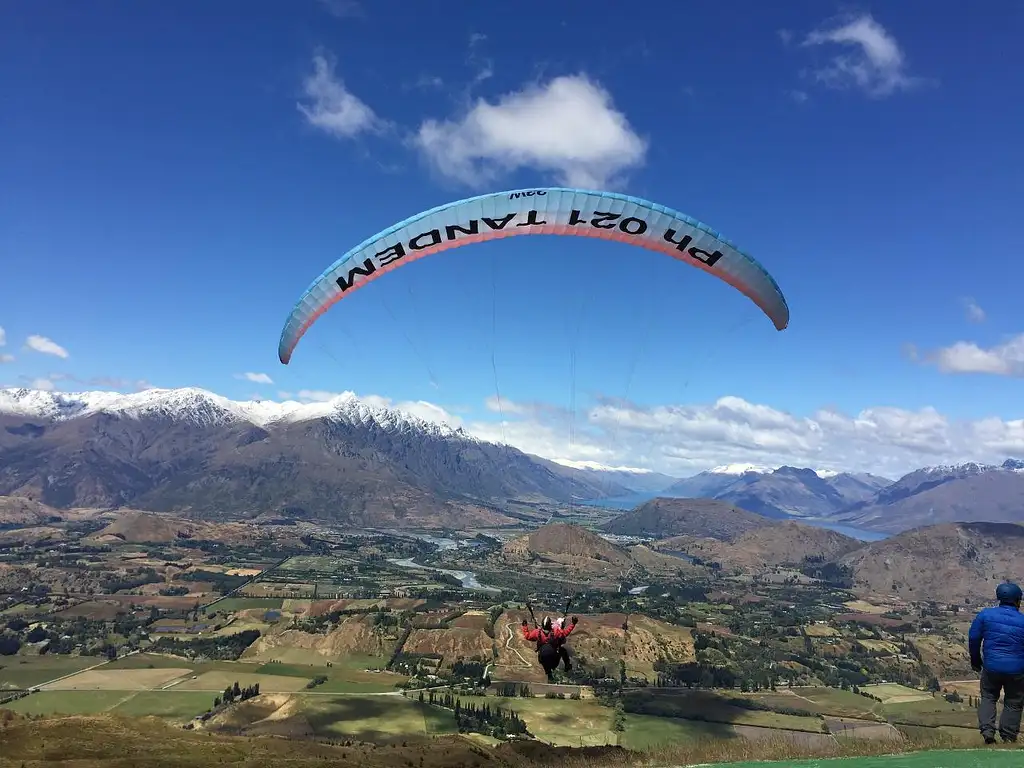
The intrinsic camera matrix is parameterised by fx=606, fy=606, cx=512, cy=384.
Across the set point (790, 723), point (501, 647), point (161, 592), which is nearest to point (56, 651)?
point (161, 592)

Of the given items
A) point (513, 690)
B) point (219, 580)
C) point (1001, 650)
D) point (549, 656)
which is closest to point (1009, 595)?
point (1001, 650)

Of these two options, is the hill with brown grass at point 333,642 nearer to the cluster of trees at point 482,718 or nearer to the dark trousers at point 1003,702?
the cluster of trees at point 482,718

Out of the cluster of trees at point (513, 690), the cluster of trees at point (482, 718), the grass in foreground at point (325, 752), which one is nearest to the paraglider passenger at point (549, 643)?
the grass in foreground at point (325, 752)

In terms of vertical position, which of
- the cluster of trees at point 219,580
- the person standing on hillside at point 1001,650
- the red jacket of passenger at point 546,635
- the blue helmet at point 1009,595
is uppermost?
the blue helmet at point 1009,595

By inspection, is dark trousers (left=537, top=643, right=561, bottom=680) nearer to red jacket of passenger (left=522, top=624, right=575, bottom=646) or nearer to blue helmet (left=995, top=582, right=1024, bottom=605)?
red jacket of passenger (left=522, top=624, right=575, bottom=646)

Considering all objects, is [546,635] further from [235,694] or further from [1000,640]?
[235,694]

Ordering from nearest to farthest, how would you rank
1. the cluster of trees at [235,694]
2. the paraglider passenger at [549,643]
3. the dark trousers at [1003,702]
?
the dark trousers at [1003,702]
the paraglider passenger at [549,643]
the cluster of trees at [235,694]
